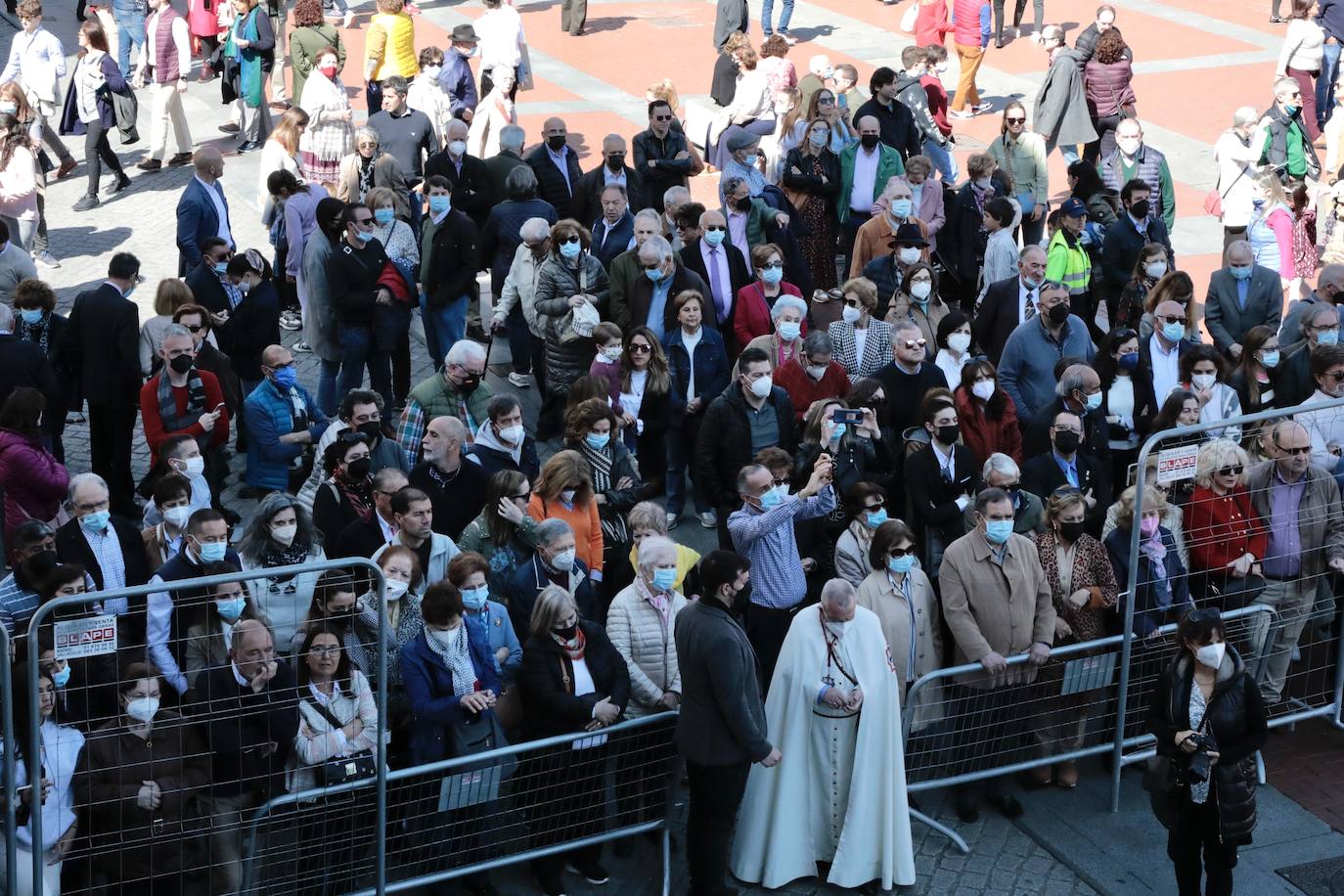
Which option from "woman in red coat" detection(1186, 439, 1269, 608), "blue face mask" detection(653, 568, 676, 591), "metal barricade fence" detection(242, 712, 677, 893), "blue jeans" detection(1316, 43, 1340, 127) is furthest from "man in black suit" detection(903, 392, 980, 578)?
"blue jeans" detection(1316, 43, 1340, 127)

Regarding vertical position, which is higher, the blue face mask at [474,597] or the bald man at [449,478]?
the blue face mask at [474,597]

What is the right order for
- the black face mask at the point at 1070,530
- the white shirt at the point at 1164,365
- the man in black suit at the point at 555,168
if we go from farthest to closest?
the man in black suit at the point at 555,168 < the white shirt at the point at 1164,365 < the black face mask at the point at 1070,530

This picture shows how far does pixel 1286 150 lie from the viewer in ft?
55.1

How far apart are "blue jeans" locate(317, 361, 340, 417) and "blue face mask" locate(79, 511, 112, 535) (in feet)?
13.4

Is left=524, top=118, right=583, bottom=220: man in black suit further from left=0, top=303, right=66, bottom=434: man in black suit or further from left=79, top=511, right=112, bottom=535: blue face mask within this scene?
left=79, top=511, right=112, bottom=535: blue face mask

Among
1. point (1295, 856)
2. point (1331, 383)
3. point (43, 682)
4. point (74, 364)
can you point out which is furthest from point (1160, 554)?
point (74, 364)

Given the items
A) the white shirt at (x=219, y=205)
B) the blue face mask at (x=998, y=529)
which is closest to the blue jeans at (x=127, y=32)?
the white shirt at (x=219, y=205)

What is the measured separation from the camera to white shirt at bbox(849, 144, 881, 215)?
15.2m

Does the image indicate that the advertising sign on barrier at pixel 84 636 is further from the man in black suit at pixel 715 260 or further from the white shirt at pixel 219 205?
the white shirt at pixel 219 205

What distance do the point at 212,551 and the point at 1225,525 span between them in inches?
208

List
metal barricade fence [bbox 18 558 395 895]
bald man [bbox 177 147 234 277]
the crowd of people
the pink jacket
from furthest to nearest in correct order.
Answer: bald man [bbox 177 147 234 277]
the pink jacket
the crowd of people
metal barricade fence [bbox 18 558 395 895]

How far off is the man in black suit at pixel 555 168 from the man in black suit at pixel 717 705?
24.8 feet

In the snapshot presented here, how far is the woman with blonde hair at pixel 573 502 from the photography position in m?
9.51

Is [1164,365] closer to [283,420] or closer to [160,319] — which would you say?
[283,420]
